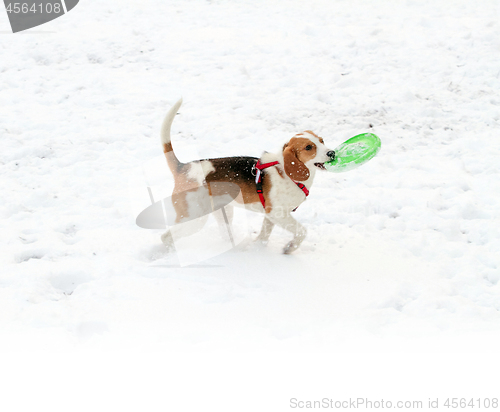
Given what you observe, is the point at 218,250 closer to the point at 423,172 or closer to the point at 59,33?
the point at 423,172

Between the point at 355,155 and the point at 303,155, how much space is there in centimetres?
59

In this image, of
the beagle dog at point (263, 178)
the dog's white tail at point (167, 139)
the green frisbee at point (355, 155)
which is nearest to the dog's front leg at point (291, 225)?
the beagle dog at point (263, 178)

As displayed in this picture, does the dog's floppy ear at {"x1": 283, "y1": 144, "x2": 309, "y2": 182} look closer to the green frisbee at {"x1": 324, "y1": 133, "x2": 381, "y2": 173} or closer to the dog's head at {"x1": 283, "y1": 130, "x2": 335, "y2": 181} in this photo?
the dog's head at {"x1": 283, "y1": 130, "x2": 335, "y2": 181}

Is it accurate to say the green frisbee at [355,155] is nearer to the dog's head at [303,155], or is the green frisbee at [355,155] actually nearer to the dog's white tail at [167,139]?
the dog's head at [303,155]

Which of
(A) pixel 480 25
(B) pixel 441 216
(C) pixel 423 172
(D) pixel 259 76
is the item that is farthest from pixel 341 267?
(A) pixel 480 25

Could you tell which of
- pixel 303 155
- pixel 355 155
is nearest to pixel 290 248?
pixel 303 155

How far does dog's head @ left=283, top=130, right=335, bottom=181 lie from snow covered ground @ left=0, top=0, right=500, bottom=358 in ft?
2.50

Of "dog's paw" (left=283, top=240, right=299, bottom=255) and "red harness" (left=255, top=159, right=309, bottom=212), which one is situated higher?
"red harness" (left=255, top=159, right=309, bottom=212)

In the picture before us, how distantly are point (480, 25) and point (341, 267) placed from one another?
23.4 feet

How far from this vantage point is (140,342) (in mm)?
2537

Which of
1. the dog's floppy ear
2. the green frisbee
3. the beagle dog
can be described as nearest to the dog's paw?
the beagle dog

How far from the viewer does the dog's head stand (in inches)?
134

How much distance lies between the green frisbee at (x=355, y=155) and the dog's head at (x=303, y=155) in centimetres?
10

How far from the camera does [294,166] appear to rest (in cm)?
341
